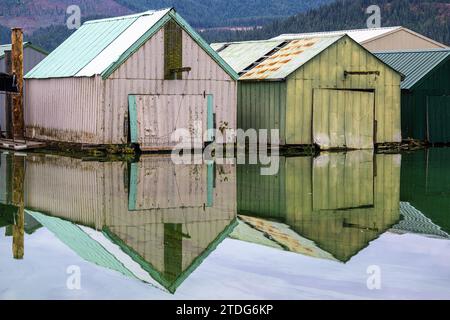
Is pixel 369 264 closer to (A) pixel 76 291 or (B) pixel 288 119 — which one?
(A) pixel 76 291

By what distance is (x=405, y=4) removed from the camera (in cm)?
11856

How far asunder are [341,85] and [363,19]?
7672 centimetres

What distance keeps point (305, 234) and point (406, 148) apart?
74.1 ft

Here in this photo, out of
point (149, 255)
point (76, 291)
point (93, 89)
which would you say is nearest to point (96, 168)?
point (93, 89)

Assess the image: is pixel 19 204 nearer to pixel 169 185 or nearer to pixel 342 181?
Answer: pixel 169 185

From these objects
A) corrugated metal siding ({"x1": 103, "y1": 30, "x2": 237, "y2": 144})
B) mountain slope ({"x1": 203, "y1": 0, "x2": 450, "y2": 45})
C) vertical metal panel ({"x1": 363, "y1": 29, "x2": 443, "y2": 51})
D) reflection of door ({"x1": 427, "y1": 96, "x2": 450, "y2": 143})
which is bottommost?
reflection of door ({"x1": 427, "y1": 96, "x2": 450, "y2": 143})

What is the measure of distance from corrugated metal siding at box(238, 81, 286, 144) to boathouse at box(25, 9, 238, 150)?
4.76ft

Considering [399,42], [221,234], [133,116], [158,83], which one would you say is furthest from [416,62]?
[221,234]

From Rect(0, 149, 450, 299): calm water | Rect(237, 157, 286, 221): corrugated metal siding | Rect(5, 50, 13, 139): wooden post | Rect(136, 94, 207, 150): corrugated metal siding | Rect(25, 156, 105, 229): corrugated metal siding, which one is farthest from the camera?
Rect(5, 50, 13, 139): wooden post

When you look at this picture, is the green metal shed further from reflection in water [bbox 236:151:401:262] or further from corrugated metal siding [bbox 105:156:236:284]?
corrugated metal siding [bbox 105:156:236:284]

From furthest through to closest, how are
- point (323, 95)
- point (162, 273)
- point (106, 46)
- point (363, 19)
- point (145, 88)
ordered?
point (363, 19) → point (323, 95) → point (106, 46) → point (145, 88) → point (162, 273)

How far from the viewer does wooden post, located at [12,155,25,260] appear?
14.3 meters

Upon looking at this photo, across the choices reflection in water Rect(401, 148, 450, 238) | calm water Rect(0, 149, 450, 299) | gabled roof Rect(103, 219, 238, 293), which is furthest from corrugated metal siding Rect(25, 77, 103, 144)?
gabled roof Rect(103, 219, 238, 293)

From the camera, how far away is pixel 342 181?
23625mm
